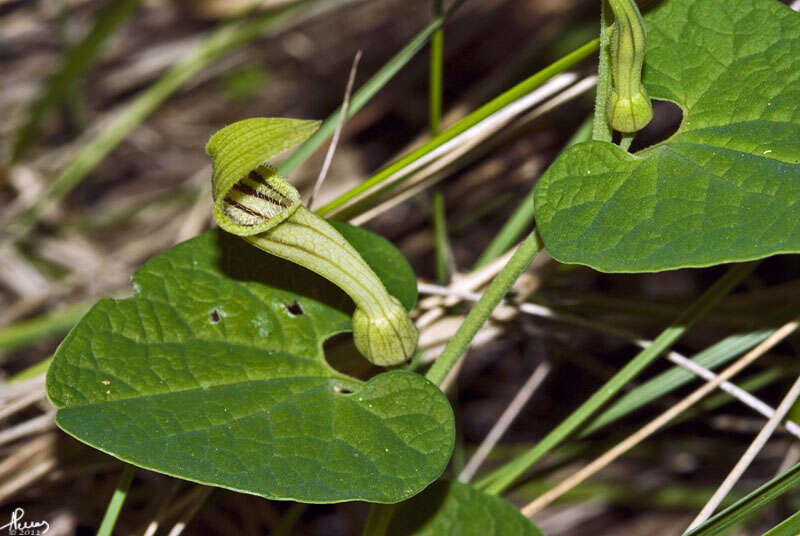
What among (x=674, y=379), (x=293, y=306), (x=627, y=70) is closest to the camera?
(x=627, y=70)

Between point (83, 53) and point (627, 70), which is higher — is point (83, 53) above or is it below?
below

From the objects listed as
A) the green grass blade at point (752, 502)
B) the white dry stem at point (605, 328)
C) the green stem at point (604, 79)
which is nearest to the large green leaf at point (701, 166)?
the green stem at point (604, 79)

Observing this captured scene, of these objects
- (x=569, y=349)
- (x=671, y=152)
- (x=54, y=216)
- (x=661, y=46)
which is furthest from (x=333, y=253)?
(x=54, y=216)

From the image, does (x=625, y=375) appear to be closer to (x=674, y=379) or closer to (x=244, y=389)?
(x=674, y=379)

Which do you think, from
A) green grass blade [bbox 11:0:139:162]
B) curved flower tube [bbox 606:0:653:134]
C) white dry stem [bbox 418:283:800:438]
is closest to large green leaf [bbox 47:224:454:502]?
white dry stem [bbox 418:283:800:438]

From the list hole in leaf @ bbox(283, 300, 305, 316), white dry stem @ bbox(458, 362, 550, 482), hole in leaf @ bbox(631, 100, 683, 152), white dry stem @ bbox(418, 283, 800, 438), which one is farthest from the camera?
hole in leaf @ bbox(631, 100, 683, 152)

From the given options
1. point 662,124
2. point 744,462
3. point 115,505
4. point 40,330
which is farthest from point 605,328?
point 40,330

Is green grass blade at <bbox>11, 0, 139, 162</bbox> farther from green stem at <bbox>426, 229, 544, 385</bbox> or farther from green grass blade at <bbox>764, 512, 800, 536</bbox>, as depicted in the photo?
green grass blade at <bbox>764, 512, 800, 536</bbox>

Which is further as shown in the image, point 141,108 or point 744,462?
point 141,108
